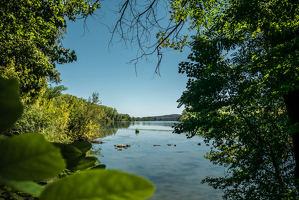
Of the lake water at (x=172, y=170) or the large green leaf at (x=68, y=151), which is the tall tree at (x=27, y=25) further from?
the lake water at (x=172, y=170)

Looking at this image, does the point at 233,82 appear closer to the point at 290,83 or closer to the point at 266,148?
the point at 266,148

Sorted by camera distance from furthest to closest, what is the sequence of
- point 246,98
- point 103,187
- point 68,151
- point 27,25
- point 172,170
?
point 172,170 → point 27,25 → point 246,98 → point 68,151 → point 103,187

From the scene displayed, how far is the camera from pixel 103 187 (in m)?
0.12

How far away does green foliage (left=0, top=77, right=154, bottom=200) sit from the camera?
0.38 feet

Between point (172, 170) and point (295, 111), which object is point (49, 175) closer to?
point (295, 111)

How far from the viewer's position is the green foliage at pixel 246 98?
413cm

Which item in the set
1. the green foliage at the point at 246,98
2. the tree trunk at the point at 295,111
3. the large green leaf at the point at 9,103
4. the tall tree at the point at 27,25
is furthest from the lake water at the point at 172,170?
the large green leaf at the point at 9,103

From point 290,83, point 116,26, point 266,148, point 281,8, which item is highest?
point 281,8

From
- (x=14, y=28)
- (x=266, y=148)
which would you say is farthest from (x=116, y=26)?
(x=266, y=148)

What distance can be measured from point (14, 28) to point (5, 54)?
98cm

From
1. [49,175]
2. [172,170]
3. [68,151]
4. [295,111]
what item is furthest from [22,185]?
[172,170]

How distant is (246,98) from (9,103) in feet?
16.4

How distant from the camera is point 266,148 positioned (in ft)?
18.0

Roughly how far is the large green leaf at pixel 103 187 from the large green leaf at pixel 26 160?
0.02m
